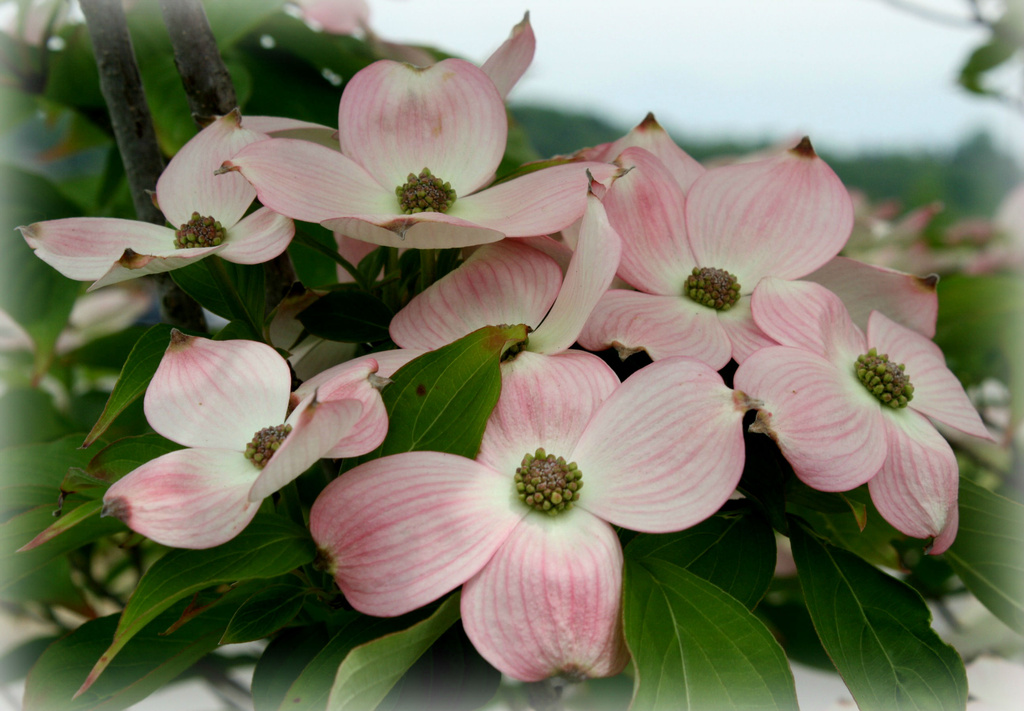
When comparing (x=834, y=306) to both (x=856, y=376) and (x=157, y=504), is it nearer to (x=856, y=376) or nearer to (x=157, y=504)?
(x=856, y=376)

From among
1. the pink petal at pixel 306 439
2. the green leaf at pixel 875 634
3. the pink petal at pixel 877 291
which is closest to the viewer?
the pink petal at pixel 306 439

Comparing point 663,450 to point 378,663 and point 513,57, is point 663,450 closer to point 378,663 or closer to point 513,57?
point 378,663

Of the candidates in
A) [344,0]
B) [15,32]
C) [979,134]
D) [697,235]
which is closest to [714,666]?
[697,235]

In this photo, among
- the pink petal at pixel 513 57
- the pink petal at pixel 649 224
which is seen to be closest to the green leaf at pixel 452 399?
the pink petal at pixel 649 224

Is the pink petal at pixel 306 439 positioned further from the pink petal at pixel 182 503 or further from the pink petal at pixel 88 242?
the pink petal at pixel 88 242

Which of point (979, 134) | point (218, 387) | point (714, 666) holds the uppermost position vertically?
point (218, 387)

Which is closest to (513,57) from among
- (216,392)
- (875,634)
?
(216,392)

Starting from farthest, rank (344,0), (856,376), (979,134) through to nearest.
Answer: (979,134), (344,0), (856,376)
